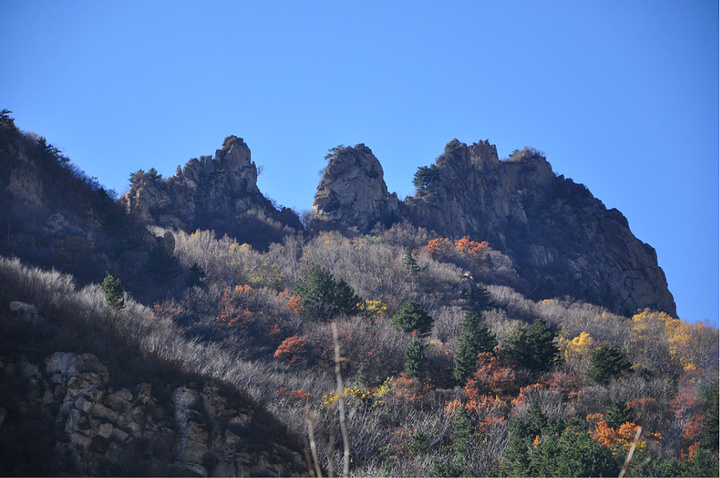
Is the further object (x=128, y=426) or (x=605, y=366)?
(x=605, y=366)

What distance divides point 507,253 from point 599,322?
2962 cm

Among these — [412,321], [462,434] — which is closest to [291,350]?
[412,321]

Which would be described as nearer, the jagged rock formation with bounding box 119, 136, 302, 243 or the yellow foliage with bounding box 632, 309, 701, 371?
the yellow foliage with bounding box 632, 309, 701, 371

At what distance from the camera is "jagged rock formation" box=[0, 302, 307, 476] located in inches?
812

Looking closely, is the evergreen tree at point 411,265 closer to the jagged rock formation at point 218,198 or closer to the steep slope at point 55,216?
the jagged rock formation at point 218,198

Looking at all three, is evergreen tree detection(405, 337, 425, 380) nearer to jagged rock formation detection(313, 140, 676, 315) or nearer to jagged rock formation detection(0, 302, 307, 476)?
jagged rock formation detection(0, 302, 307, 476)

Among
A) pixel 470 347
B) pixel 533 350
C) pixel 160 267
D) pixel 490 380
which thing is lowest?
pixel 490 380

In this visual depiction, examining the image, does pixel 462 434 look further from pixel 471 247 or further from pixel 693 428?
pixel 471 247

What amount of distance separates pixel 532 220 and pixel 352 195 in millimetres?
37922

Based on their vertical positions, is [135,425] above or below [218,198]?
below

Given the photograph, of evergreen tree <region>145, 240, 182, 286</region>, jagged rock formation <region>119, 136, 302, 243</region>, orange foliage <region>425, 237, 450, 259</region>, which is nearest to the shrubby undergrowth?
evergreen tree <region>145, 240, 182, 286</region>

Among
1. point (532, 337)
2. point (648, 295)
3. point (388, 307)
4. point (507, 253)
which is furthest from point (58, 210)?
point (648, 295)

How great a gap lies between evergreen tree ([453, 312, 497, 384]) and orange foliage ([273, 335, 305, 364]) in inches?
477

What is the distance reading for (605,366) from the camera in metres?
37.7
